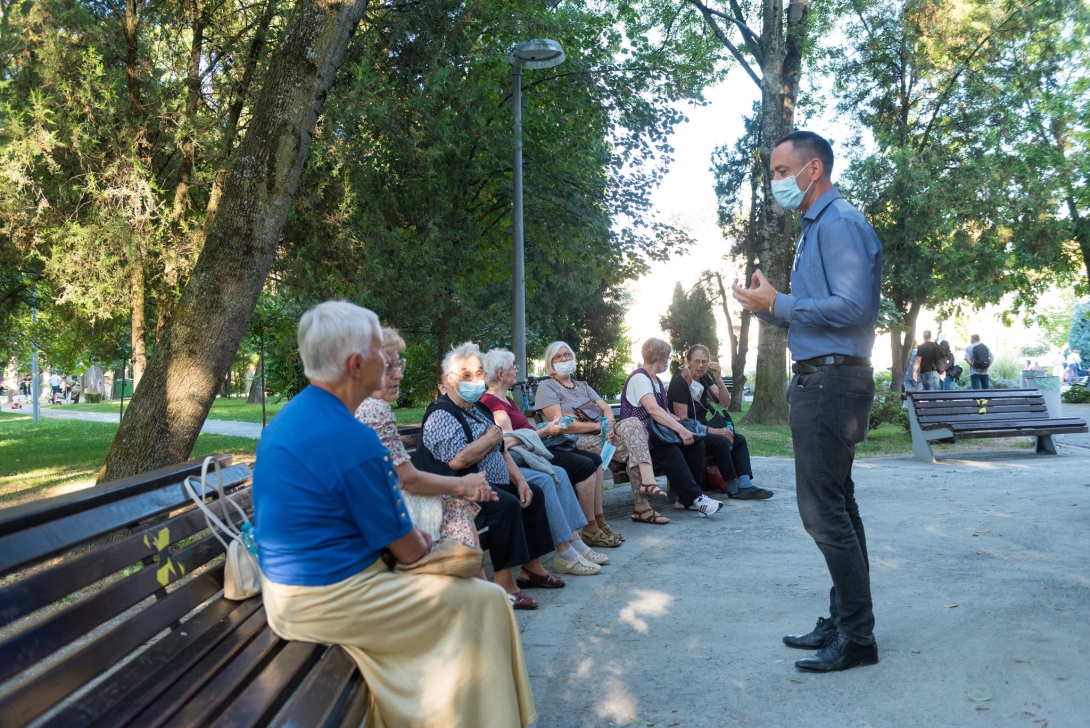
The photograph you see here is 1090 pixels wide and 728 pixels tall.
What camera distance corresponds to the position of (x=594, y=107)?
661 inches

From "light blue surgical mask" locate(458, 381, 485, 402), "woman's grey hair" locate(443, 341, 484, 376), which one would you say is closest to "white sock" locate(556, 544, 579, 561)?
"light blue surgical mask" locate(458, 381, 485, 402)

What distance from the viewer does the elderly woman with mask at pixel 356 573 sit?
284 cm

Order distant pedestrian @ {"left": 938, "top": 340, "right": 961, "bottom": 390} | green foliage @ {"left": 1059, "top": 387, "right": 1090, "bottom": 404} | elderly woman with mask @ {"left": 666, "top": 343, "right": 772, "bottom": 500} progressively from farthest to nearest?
green foliage @ {"left": 1059, "top": 387, "right": 1090, "bottom": 404}, distant pedestrian @ {"left": 938, "top": 340, "right": 961, "bottom": 390}, elderly woman with mask @ {"left": 666, "top": 343, "right": 772, "bottom": 500}

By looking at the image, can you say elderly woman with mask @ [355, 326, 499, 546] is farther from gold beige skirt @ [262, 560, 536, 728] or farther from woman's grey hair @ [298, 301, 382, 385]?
gold beige skirt @ [262, 560, 536, 728]

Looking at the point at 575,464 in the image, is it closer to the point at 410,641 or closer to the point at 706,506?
the point at 706,506

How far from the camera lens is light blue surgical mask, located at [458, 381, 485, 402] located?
5488 mm

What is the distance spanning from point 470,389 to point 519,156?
8492mm

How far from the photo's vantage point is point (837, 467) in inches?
159

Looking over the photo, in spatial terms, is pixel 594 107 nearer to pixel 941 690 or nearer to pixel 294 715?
pixel 941 690

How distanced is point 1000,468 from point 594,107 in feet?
30.8

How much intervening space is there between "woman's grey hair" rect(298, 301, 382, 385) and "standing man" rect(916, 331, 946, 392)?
22829 mm

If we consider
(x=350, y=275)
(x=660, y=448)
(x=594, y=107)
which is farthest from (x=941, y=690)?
(x=594, y=107)

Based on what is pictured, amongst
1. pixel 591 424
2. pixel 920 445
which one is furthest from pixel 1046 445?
pixel 591 424

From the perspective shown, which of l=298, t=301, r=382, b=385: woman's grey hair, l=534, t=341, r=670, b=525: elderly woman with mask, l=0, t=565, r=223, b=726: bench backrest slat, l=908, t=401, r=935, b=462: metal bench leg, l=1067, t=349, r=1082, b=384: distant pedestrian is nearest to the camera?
l=0, t=565, r=223, b=726: bench backrest slat
